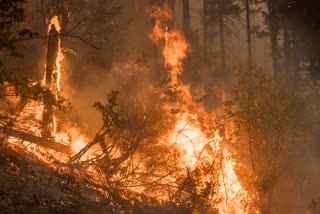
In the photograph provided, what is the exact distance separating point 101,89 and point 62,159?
399 inches

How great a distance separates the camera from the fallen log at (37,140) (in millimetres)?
9201

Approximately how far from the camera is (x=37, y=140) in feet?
33.0

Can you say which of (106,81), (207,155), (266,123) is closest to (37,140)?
(207,155)

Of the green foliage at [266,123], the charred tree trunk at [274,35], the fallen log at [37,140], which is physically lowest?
the fallen log at [37,140]

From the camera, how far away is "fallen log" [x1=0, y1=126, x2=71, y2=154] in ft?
30.2

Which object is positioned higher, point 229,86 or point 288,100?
point 229,86

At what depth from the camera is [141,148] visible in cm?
1139

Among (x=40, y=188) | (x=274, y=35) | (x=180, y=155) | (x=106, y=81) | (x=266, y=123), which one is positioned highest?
(x=274, y=35)

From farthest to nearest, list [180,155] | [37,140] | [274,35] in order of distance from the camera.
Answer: [274,35] < [180,155] < [37,140]

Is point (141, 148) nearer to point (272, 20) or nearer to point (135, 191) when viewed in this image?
point (135, 191)

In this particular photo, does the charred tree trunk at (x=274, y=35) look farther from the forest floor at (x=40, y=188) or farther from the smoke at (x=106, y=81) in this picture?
the forest floor at (x=40, y=188)

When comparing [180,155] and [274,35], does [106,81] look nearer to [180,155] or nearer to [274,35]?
[180,155]

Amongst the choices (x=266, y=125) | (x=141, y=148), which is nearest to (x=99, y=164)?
(x=141, y=148)

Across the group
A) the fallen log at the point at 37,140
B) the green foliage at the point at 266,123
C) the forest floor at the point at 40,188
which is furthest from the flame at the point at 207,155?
the forest floor at the point at 40,188
